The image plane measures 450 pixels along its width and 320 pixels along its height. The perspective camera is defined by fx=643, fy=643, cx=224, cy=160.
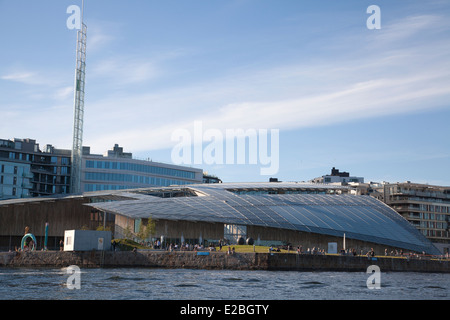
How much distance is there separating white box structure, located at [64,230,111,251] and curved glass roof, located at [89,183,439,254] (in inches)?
686

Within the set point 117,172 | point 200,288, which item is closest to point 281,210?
point 200,288

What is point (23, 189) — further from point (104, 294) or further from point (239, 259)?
point (104, 294)

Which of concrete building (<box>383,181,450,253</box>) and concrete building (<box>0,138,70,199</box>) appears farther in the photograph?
concrete building (<box>383,181,450,253</box>)

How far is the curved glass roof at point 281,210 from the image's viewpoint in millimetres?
99438

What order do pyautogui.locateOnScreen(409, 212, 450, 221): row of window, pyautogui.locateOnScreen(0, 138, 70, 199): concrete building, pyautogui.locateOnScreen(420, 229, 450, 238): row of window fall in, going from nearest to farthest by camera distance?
pyautogui.locateOnScreen(0, 138, 70, 199): concrete building < pyautogui.locateOnScreen(420, 229, 450, 238): row of window < pyautogui.locateOnScreen(409, 212, 450, 221): row of window

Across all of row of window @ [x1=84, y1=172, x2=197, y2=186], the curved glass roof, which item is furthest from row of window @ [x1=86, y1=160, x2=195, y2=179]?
the curved glass roof

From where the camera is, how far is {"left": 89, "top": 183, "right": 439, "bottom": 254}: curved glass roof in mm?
99438

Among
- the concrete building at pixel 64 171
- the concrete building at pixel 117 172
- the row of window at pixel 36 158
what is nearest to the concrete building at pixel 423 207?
the concrete building at pixel 64 171

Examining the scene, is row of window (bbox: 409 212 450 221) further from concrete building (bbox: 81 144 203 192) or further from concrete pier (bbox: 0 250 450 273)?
concrete pier (bbox: 0 250 450 273)

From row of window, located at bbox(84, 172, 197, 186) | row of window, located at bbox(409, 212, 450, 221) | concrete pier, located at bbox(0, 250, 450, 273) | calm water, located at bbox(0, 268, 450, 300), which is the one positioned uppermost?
row of window, located at bbox(84, 172, 197, 186)

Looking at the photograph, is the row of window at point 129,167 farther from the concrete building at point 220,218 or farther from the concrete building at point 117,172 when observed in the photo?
the concrete building at point 220,218

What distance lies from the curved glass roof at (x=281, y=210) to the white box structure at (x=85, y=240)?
17434 millimetres
